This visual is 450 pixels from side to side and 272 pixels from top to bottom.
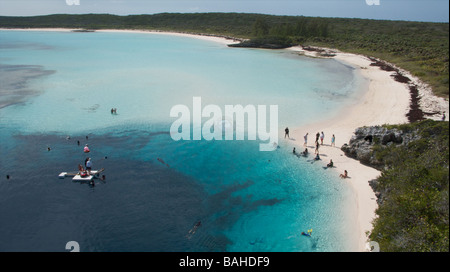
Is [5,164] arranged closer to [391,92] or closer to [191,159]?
[191,159]

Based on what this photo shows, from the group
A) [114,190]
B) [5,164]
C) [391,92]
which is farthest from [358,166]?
[5,164]

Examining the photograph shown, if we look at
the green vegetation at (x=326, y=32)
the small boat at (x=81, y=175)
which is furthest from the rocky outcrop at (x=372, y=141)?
the small boat at (x=81, y=175)

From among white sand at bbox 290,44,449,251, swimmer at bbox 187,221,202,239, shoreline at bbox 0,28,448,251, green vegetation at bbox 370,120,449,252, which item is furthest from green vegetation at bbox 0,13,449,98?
swimmer at bbox 187,221,202,239

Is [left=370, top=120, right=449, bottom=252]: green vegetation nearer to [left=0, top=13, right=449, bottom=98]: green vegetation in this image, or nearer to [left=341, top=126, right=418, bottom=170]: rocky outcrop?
[left=341, top=126, right=418, bottom=170]: rocky outcrop

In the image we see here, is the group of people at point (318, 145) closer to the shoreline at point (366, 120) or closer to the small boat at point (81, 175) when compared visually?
the shoreline at point (366, 120)

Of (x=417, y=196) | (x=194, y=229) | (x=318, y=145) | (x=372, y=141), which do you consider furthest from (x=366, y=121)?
(x=194, y=229)

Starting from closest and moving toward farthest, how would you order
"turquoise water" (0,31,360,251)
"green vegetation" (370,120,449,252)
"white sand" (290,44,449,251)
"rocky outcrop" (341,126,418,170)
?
"green vegetation" (370,120,449,252) < "turquoise water" (0,31,360,251) < "white sand" (290,44,449,251) < "rocky outcrop" (341,126,418,170)
